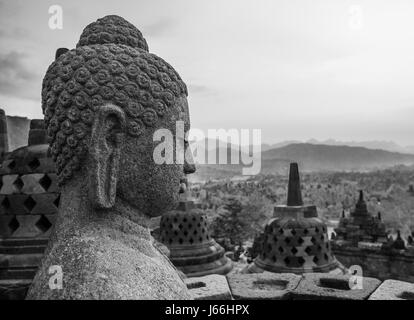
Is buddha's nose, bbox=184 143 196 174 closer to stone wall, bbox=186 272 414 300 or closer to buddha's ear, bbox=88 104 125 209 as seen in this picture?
buddha's ear, bbox=88 104 125 209

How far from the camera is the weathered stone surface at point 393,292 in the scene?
3195 millimetres

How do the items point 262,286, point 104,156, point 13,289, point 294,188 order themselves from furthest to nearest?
point 294,188
point 262,286
point 13,289
point 104,156

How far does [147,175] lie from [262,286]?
244 cm

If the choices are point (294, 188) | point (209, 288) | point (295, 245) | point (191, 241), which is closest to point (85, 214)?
point (209, 288)

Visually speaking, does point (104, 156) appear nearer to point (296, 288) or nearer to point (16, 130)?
point (296, 288)

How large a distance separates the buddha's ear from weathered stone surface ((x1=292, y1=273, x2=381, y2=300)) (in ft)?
7.60

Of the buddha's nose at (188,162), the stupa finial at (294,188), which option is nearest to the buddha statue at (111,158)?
the buddha's nose at (188,162)

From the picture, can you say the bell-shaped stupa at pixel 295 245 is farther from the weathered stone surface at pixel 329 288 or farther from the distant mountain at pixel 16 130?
the distant mountain at pixel 16 130

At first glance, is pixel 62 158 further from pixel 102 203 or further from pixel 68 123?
pixel 102 203

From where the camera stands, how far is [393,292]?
332 centimetres

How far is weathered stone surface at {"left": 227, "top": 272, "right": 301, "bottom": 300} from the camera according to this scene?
129 inches

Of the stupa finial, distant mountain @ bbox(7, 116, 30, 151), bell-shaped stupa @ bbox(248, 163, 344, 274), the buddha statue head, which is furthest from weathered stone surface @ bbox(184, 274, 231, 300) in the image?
the stupa finial

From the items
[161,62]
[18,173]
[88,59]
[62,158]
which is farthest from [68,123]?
[18,173]
